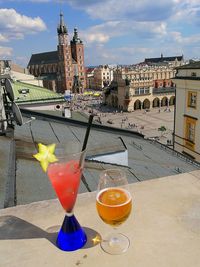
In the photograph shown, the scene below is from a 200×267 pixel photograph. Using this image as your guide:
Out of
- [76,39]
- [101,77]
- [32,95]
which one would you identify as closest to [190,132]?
[32,95]

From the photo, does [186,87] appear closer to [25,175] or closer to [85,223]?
[25,175]

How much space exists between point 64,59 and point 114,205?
116 metres

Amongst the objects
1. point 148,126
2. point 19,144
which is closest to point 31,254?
point 19,144

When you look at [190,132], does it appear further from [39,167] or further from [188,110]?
[39,167]

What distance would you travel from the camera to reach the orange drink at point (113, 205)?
1.55 metres

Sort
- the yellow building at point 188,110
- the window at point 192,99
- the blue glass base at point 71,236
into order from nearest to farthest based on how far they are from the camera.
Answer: the blue glass base at point 71,236 < the yellow building at point 188,110 < the window at point 192,99

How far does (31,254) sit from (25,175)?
2.63 m

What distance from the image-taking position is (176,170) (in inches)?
274

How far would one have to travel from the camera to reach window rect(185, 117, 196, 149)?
17219 millimetres

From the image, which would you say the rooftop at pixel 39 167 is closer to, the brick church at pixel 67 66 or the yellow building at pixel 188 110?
the yellow building at pixel 188 110

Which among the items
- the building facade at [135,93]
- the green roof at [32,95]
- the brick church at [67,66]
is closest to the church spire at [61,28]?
the brick church at [67,66]

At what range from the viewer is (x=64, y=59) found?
11144cm

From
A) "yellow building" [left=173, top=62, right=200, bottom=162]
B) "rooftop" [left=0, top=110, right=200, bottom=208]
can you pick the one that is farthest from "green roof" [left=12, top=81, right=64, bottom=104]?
"yellow building" [left=173, top=62, right=200, bottom=162]

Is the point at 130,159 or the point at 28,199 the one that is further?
the point at 130,159
